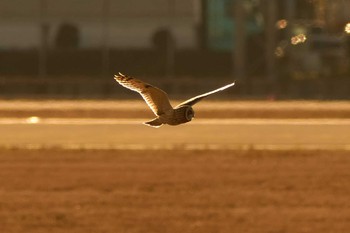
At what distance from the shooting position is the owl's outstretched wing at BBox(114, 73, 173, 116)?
777 centimetres

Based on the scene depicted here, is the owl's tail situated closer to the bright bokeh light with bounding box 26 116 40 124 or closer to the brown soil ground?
the bright bokeh light with bounding box 26 116 40 124

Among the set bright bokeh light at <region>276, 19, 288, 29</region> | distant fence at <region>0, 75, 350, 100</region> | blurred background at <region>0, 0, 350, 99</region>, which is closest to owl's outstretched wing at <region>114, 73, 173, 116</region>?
distant fence at <region>0, 75, 350, 100</region>

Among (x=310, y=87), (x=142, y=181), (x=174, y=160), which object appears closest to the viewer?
(x=142, y=181)

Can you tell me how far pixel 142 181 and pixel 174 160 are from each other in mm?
4554

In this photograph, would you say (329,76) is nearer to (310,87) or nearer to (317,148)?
(310,87)

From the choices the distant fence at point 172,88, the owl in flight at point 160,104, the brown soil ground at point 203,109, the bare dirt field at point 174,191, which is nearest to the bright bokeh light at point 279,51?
the distant fence at point 172,88

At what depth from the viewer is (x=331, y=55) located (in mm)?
70062

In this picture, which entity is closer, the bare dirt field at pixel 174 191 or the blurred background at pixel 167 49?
the bare dirt field at pixel 174 191

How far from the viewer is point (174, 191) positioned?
29.0 m

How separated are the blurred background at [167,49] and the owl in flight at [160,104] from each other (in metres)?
58.1

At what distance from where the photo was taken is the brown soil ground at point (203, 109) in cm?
5409

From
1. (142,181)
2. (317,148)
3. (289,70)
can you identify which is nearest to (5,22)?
(289,70)

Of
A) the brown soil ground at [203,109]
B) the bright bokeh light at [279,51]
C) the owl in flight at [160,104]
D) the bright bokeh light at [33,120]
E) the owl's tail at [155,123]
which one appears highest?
the owl in flight at [160,104]

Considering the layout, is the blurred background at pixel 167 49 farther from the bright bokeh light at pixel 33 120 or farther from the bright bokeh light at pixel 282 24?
the bright bokeh light at pixel 33 120
